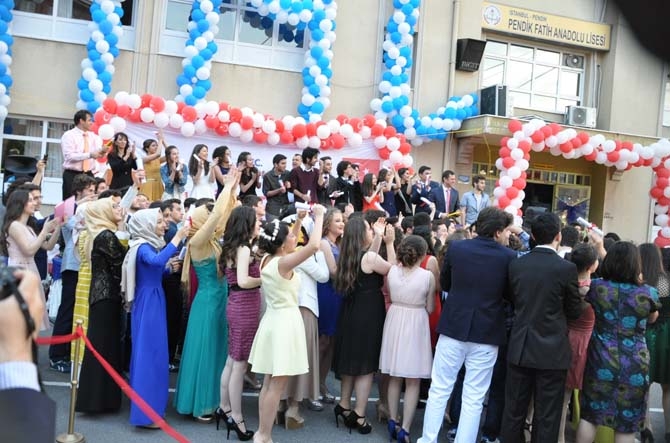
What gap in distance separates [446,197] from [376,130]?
7.46ft

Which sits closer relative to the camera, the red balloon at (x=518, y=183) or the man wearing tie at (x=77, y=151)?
the man wearing tie at (x=77, y=151)

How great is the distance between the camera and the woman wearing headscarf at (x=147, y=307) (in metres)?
5.40

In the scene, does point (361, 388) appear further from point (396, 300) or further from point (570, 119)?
point (570, 119)

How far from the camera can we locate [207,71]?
496 inches

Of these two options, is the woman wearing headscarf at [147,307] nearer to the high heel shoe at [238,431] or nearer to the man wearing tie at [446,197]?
the high heel shoe at [238,431]

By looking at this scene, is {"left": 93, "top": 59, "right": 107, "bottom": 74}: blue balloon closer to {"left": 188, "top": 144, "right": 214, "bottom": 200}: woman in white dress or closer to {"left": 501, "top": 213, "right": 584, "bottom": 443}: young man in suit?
{"left": 188, "top": 144, "right": 214, "bottom": 200}: woman in white dress

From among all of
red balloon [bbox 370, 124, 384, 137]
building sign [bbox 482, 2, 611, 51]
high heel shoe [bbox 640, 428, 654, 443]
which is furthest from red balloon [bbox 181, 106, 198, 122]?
high heel shoe [bbox 640, 428, 654, 443]

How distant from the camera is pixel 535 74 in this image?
16.9 meters

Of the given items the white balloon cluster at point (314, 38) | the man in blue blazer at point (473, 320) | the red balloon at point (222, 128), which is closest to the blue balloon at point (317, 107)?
the white balloon cluster at point (314, 38)

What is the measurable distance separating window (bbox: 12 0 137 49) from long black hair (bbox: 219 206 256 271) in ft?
29.6

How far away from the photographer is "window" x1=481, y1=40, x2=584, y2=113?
54.2ft

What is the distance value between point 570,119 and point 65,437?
47.1 ft

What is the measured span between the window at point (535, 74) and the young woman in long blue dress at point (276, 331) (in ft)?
40.5

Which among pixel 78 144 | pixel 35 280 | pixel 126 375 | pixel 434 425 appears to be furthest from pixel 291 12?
pixel 35 280
